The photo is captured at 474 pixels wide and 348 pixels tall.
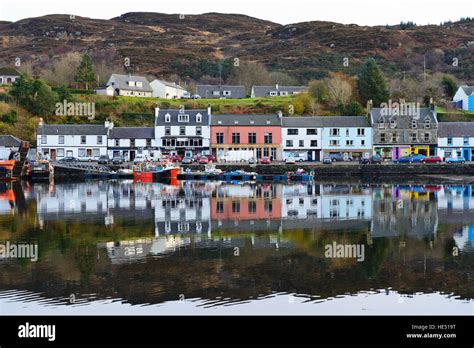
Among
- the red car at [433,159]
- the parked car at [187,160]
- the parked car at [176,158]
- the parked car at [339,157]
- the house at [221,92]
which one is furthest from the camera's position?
the house at [221,92]

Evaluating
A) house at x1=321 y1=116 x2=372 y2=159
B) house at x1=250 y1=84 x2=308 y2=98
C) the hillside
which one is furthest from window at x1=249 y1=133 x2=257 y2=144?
the hillside

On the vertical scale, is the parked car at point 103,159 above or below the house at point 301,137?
below

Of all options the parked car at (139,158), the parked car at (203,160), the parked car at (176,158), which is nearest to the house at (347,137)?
the parked car at (203,160)

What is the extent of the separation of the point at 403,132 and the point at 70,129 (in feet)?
119

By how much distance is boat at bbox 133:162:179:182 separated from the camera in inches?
2492

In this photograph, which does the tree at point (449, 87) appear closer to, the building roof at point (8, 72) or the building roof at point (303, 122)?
the building roof at point (303, 122)

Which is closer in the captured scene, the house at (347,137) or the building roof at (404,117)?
the building roof at (404,117)

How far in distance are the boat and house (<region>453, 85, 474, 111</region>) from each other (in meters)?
43.8

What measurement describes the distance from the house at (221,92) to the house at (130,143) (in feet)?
88.5

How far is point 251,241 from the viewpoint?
27.4m

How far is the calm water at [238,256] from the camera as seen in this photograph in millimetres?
18219

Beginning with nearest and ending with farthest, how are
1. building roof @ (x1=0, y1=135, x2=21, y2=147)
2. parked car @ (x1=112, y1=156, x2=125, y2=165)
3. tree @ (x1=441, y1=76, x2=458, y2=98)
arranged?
building roof @ (x1=0, y1=135, x2=21, y2=147) → parked car @ (x1=112, y1=156, x2=125, y2=165) → tree @ (x1=441, y1=76, x2=458, y2=98)

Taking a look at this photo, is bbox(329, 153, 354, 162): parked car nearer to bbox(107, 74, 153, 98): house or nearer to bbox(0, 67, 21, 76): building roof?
bbox(107, 74, 153, 98): house

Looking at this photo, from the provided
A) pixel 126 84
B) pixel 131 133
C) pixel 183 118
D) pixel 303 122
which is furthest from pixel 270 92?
pixel 131 133
